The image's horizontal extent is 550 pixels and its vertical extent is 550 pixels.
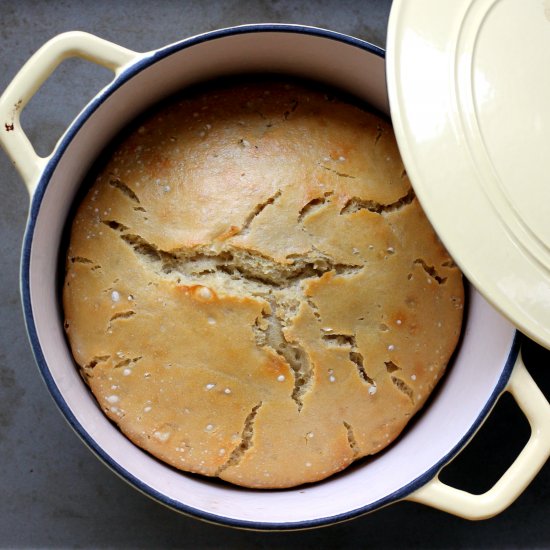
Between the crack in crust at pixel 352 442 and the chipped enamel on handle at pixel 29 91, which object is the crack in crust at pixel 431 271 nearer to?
the crack in crust at pixel 352 442

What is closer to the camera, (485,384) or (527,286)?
(527,286)

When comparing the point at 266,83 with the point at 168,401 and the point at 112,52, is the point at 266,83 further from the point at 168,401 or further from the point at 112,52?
the point at 168,401

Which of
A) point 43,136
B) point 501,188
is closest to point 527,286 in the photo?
point 501,188

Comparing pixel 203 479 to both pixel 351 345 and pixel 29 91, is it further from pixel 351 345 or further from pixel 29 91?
pixel 29 91

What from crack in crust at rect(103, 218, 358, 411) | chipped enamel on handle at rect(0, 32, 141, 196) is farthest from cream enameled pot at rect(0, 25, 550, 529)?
crack in crust at rect(103, 218, 358, 411)

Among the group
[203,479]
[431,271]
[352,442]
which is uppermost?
[431,271]

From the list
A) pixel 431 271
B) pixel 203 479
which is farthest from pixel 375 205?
pixel 203 479

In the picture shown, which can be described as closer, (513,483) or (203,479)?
(513,483)
